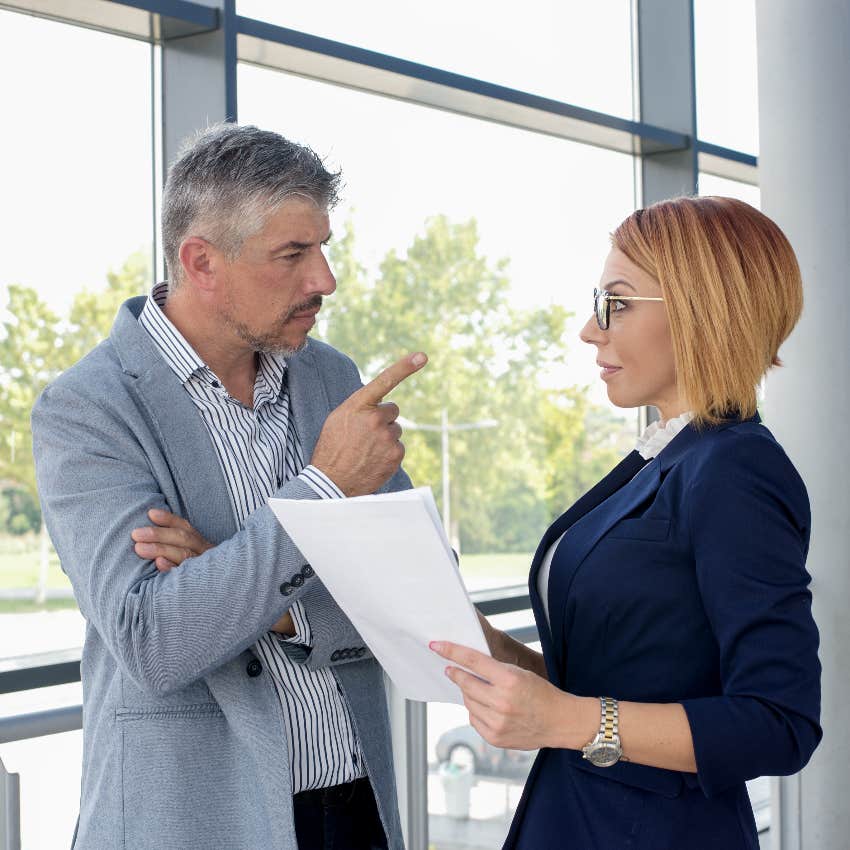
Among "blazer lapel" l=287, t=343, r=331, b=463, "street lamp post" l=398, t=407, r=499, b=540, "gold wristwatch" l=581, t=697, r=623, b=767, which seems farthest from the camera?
"street lamp post" l=398, t=407, r=499, b=540

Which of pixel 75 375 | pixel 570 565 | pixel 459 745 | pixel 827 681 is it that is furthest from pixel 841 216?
pixel 75 375

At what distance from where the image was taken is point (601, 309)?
169 cm

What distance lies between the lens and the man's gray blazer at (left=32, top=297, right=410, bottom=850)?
1.52m

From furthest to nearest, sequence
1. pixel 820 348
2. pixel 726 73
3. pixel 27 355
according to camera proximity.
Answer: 1. pixel 726 73
2. pixel 820 348
3. pixel 27 355

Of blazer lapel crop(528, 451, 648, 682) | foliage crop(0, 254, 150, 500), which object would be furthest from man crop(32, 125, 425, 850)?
foliage crop(0, 254, 150, 500)

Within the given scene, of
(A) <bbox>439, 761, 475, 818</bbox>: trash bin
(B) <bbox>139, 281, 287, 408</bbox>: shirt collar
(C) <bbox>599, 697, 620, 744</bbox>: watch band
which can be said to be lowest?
(A) <bbox>439, 761, 475, 818</bbox>: trash bin

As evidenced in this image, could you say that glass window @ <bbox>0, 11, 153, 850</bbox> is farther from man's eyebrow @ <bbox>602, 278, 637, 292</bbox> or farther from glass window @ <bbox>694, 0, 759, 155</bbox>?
glass window @ <bbox>694, 0, 759, 155</bbox>

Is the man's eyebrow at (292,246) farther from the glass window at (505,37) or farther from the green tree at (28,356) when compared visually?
the glass window at (505,37)

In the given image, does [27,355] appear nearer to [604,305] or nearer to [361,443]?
[361,443]

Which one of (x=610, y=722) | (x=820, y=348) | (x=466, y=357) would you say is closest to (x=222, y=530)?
(x=610, y=722)

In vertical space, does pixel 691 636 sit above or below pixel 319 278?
below

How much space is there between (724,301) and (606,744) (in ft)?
2.00

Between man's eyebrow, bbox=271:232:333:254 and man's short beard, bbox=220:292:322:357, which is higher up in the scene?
man's eyebrow, bbox=271:232:333:254

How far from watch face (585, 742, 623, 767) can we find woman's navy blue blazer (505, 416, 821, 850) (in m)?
0.10
